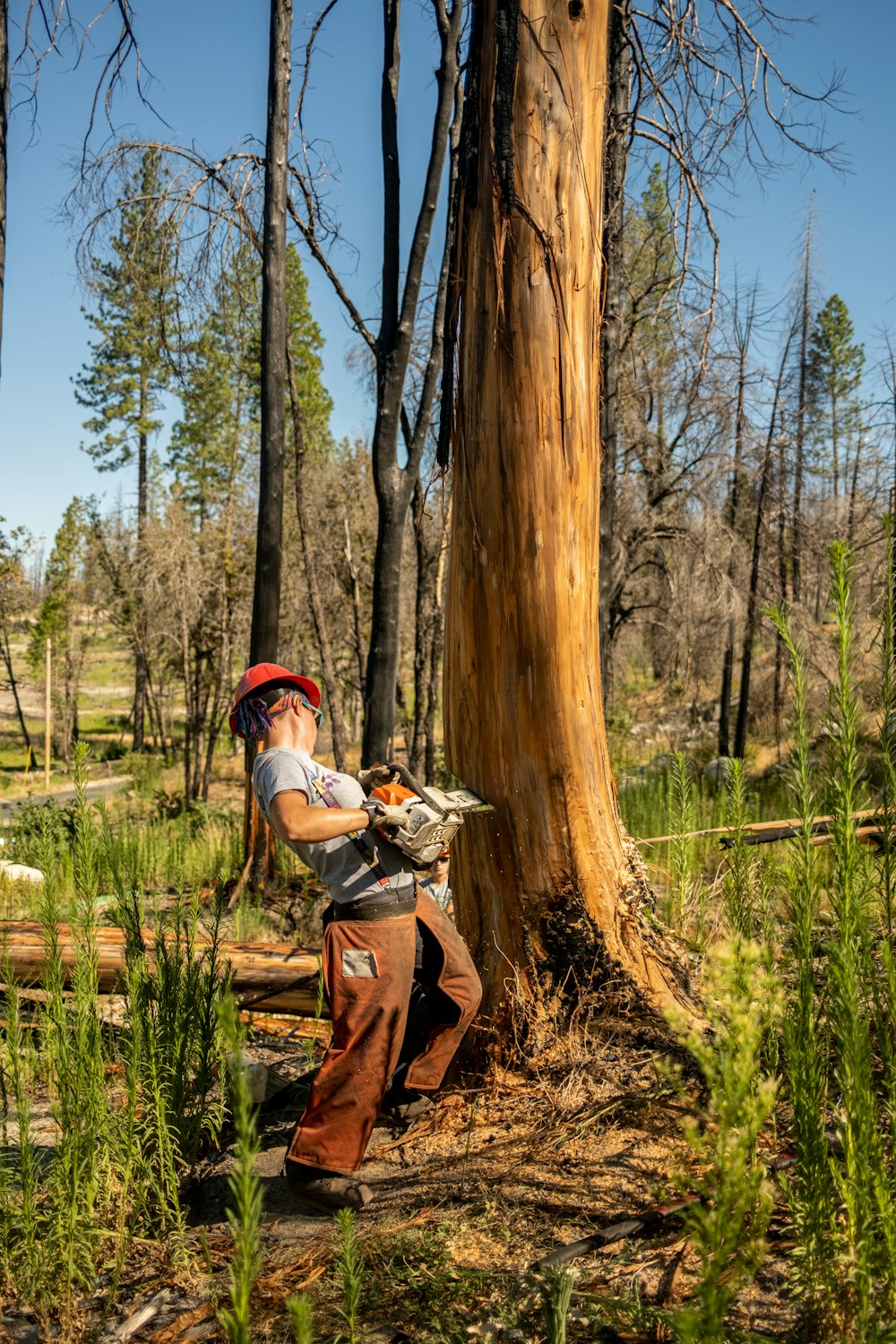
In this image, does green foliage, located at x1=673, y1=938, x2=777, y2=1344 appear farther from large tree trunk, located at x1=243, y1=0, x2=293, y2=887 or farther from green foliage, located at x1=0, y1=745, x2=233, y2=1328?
large tree trunk, located at x1=243, y1=0, x2=293, y2=887

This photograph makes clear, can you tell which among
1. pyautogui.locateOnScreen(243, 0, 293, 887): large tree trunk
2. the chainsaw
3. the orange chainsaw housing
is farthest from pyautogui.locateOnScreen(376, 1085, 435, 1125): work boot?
pyautogui.locateOnScreen(243, 0, 293, 887): large tree trunk

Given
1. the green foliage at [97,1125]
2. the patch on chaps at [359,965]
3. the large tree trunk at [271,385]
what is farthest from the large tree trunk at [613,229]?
the green foliage at [97,1125]

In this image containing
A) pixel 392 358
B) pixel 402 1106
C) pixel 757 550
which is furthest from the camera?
pixel 757 550

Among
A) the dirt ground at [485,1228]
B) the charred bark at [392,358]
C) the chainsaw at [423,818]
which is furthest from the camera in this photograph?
the charred bark at [392,358]

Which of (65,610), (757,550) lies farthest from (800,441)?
(65,610)

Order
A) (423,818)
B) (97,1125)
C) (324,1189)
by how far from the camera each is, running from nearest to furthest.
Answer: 1. (97,1125)
2. (324,1189)
3. (423,818)

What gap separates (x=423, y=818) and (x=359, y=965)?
0.51 m

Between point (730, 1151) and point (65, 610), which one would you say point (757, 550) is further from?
point (65, 610)

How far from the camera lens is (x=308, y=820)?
9.29ft

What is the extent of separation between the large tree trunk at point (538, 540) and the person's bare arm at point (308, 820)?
0.67 meters

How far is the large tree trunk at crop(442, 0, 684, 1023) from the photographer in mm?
3283

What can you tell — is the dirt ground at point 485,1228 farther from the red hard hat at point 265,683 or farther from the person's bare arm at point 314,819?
the red hard hat at point 265,683

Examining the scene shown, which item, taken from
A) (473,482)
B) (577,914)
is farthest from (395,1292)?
(473,482)

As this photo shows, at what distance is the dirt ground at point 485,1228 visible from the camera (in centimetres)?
217
